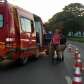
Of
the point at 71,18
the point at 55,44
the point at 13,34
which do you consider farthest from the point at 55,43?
→ the point at 71,18

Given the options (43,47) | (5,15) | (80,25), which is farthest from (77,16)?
(5,15)

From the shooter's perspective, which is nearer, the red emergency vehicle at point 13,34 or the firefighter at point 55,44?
the red emergency vehicle at point 13,34

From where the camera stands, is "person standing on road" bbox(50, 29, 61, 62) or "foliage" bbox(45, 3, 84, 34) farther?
"foliage" bbox(45, 3, 84, 34)

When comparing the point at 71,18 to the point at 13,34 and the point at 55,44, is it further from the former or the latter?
the point at 13,34

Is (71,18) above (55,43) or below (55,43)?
above

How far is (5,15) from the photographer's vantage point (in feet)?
53.2

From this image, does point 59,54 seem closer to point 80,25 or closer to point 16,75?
point 16,75

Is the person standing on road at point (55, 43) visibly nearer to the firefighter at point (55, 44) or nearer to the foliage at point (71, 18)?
the firefighter at point (55, 44)

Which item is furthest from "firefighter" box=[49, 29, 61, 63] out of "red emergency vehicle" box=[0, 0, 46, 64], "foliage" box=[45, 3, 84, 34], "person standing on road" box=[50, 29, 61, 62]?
"foliage" box=[45, 3, 84, 34]

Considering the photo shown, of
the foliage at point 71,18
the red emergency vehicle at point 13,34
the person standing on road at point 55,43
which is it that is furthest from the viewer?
the foliage at point 71,18

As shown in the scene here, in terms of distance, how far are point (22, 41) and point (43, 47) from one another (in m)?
7.15

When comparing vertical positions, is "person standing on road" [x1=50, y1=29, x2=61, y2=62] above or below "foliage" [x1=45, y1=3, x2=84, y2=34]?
below

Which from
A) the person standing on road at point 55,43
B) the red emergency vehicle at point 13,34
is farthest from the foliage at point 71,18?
the red emergency vehicle at point 13,34

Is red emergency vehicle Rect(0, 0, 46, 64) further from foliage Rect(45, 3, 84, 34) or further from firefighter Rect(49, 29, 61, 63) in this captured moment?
foliage Rect(45, 3, 84, 34)
